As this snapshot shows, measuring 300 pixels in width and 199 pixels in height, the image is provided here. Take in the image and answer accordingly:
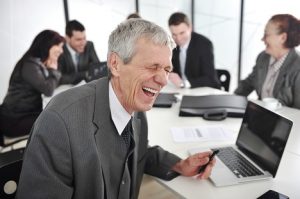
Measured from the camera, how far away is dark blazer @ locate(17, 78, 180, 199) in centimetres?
96

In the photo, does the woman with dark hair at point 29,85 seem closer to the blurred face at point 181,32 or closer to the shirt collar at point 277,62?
the blurred face at point 181,32

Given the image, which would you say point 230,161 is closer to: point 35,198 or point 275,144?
point 275,144

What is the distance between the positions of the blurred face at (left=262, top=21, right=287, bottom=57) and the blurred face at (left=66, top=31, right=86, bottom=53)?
6.63 feet

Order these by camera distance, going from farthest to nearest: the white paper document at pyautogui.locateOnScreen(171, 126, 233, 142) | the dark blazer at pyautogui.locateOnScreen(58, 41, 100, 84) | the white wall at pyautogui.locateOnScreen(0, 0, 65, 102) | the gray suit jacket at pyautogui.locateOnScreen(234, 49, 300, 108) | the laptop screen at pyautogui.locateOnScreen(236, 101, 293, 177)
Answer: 1. the white wall at pyautogui.locateOnScreen(0, 0, 65, 102)
2. the dark blazer at pyautogui.locateOnScreen(58, 41, 100, 84)
3. the gray suit jacket at pyautogui.locateOnScreen(234, 49, 300, 108)
4. the white paper document at pyautogui.locateOnScreen(171, 126, 233, 142)
5. the laptop screen at pyautogui.locateOnScreen(236, 101, 293, 177)

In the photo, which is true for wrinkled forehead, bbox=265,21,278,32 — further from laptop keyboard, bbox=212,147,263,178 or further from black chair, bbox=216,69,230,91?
laptop keyboard, bbox=212,147,263,178

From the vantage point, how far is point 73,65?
11.5 ft

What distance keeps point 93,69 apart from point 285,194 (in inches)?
81.2

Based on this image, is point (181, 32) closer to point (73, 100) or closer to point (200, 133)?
point (200, 133)

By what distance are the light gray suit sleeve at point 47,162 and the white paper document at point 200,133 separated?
0.88 m

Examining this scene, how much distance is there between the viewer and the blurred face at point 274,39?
7.80ft

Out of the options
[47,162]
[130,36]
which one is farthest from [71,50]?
[47,162]

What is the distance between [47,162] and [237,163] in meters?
0.90

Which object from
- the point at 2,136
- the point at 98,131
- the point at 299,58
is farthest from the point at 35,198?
the point at 299,58

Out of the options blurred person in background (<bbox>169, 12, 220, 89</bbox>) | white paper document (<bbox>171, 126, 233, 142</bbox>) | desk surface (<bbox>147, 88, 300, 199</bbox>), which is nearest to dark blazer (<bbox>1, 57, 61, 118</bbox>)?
→ desk surface (<bbox>147, 88, 300, 199</bbox>)
